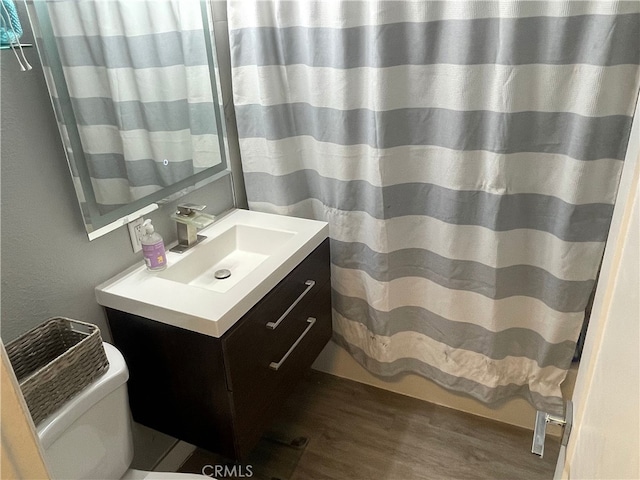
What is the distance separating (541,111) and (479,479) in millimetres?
1269

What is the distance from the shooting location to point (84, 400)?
3.62ft

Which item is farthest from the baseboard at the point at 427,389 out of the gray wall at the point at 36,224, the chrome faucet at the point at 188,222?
the gray wall at the point at 36,224

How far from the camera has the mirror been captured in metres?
1.24

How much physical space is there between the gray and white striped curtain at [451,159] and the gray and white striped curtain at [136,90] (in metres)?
0.18

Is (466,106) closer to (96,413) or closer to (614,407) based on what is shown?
(614,407)

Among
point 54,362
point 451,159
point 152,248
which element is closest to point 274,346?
point 152,248

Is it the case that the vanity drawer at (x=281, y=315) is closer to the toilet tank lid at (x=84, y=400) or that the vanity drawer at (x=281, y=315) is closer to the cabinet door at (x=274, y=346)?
the cabinet door at (x=274, y=346)

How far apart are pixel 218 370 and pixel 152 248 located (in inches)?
16.8

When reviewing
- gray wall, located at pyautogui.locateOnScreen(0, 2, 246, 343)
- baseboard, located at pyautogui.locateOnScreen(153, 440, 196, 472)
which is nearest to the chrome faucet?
gray wall, located at pyautogui.locateOnScreen(0, 2, 246, 343)

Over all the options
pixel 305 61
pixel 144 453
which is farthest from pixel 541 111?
pixel 144 453

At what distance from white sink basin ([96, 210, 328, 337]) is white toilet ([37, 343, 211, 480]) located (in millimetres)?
177

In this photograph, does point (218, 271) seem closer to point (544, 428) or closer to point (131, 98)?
point (131, 98)

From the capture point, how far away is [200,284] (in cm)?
163

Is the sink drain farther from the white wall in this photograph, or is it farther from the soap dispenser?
the white wall
